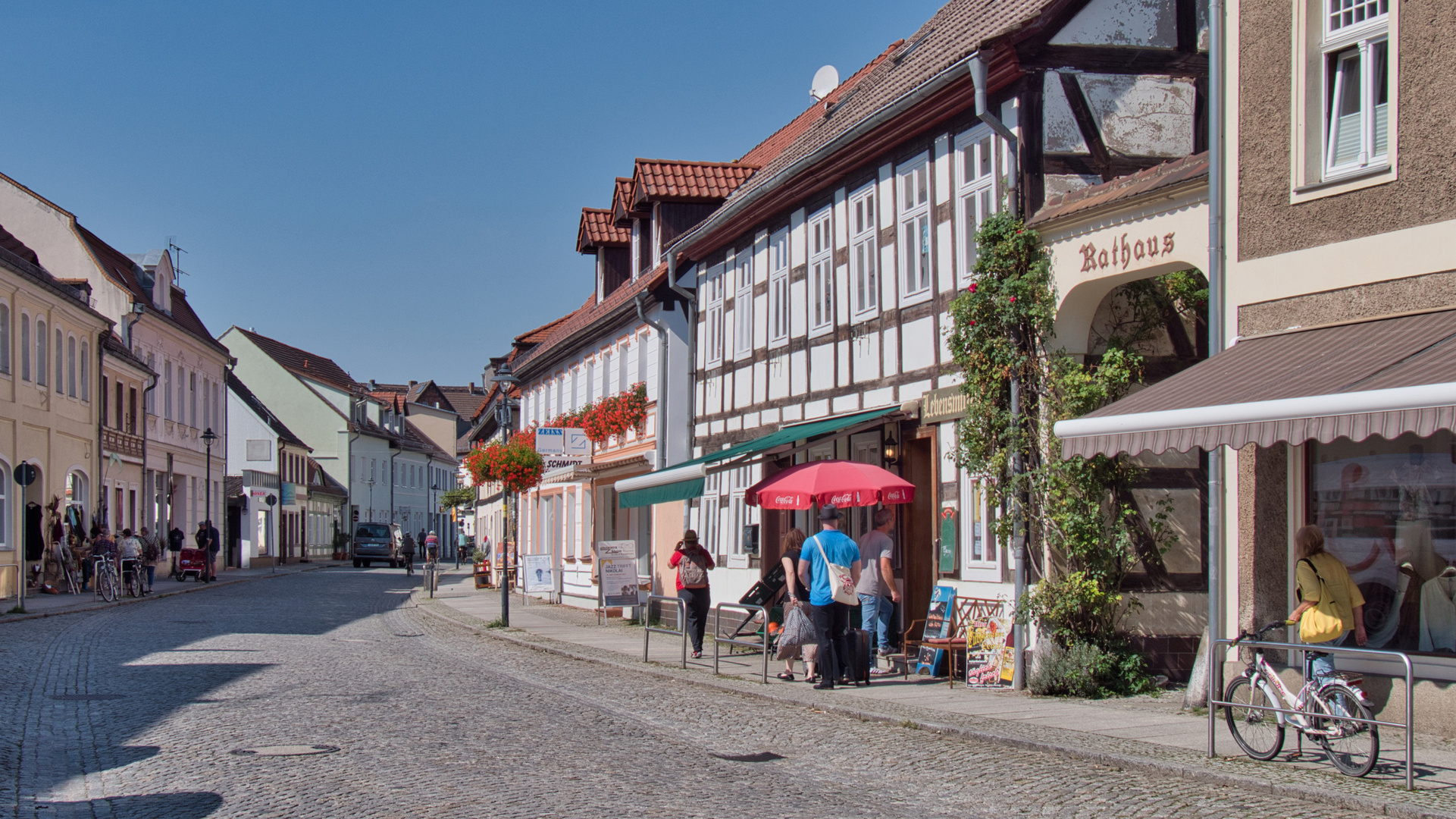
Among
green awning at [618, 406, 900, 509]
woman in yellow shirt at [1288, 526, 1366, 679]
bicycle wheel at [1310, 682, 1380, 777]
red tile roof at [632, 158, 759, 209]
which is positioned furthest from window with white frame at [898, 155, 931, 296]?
red tile roof at [632, 158, 759, 209]

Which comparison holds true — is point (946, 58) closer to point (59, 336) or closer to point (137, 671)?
point (137, 671)

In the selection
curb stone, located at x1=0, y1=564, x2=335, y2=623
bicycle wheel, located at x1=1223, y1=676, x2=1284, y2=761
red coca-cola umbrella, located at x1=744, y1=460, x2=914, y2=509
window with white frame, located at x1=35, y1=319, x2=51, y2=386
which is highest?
window with white frame, located at x1=35, y1=319, x2=51, y2=386

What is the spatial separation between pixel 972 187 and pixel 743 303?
7.87 m

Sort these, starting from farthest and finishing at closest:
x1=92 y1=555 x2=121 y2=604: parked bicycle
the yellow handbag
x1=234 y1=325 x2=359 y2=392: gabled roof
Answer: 1. x1=234 y1=325 x2=359 y2=392: gabled roof
2. x1=92 y1=555 x2=121 y2=604: parked bicycle
3. the yellow handbag

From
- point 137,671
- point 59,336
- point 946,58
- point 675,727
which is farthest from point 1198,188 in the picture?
point 59,336

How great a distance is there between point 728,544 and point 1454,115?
1413cm

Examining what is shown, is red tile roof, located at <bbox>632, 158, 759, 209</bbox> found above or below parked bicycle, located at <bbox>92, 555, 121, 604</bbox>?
above

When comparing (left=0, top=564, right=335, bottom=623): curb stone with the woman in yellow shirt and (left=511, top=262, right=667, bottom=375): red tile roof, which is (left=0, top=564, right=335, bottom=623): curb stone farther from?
the woman in yellow shirt

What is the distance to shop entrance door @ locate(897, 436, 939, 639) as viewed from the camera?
17.3 metres

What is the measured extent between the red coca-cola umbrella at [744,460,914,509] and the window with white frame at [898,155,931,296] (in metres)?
2.27

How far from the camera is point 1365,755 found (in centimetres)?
879

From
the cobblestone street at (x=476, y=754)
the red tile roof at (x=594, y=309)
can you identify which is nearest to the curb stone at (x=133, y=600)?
the cobblestone street at (x=476, y=754)

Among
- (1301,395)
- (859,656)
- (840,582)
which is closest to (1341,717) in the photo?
(1301,395)

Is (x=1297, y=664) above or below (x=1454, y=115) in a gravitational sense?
below
